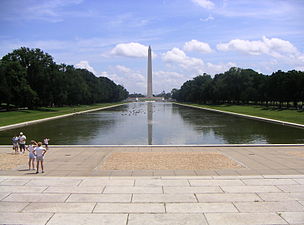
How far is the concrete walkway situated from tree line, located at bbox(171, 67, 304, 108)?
58677 millimetres

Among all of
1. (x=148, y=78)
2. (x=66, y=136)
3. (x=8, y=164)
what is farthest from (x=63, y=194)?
(x=148, y=78)

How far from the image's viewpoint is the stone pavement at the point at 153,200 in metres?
7.03

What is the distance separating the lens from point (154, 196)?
339 inches

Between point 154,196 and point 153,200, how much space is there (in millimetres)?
337

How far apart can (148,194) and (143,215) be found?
1.56 m

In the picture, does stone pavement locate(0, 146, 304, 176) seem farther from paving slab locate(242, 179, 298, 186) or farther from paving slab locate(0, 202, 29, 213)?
paving slab locate(0, 202, 29, 213)

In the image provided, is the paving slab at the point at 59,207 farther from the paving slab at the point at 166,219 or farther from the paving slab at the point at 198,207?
the paving slab at the point at 198,207

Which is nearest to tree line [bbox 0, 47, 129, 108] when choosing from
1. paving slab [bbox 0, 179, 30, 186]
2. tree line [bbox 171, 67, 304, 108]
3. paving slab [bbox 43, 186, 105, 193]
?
tree line [bbox 171, 67, 304, 108]

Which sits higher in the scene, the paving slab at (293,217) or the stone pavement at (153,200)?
the paving slab at (293,217)

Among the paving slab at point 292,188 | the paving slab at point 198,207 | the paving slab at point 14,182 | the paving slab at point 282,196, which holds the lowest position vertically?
the paving slab at point 14,182

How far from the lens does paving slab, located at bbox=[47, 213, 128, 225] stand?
6844mm

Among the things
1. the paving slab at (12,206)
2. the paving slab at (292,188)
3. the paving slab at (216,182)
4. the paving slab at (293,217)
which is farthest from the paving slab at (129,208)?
the paving slab at (292,188)

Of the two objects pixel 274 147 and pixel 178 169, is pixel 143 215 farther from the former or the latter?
pixel 274 147

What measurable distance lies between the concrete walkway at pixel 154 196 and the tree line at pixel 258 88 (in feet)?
193
